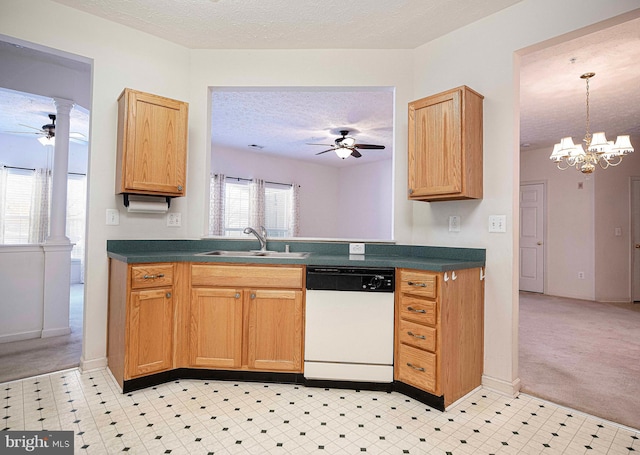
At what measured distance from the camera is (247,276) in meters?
2.44

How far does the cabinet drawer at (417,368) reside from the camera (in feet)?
7.03

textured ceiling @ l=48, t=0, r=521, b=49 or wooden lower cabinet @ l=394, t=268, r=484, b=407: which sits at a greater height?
textured ceiling @ l=48, t=0, r=521, b=49

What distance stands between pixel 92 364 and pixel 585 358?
3.96 m

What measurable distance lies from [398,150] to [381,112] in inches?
83.6

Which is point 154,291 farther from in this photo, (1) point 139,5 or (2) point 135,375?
(1) point 139,5

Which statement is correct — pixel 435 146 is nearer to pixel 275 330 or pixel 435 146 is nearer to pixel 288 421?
pixel 275 330

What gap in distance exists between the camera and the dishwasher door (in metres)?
2.35

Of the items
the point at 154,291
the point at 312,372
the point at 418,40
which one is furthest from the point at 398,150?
the point at 154,291

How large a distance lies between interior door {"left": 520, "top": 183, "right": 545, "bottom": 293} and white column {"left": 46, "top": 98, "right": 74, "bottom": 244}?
701 cm

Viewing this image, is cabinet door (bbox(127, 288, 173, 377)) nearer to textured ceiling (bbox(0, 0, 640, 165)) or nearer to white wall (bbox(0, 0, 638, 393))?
white wall (bbox(0, 0, 638, 393))

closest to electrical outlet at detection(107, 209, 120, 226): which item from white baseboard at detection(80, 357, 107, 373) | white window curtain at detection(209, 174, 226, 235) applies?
white baseboard at detection(80, 357, 107, 373)

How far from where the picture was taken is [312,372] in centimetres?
240

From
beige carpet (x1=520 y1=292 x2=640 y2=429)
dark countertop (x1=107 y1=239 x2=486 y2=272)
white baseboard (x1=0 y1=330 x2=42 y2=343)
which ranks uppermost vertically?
dark countertop (x1=107 y1=239 x2=486 y2=272)

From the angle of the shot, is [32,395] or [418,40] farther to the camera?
[418,40]
